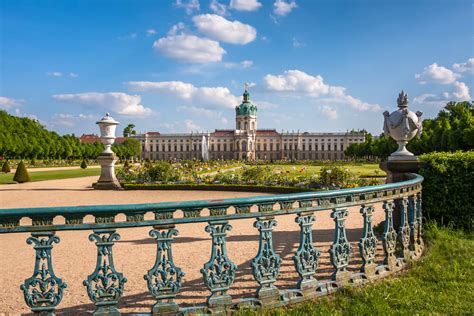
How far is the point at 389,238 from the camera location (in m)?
4.26

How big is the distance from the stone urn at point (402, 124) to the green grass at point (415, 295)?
1.98 m

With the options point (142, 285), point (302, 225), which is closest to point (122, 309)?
point (142, 285)

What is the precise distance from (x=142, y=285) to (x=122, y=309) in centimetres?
80

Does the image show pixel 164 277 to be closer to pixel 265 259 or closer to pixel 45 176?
pixel 265 259

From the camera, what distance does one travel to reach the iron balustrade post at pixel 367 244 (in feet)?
12.7

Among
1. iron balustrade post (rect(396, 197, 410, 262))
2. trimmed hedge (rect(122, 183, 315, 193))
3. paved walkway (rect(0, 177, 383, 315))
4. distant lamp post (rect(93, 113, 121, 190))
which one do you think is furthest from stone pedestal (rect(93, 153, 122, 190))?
iron balustrade post (rect(396, 197, 410, 262))

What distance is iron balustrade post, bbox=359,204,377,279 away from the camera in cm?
387

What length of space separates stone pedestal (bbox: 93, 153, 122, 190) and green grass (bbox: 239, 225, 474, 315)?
16502 mm

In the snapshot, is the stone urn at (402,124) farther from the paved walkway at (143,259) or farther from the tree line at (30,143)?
the tree line at (30,143)

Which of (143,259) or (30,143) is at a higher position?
(30,143)

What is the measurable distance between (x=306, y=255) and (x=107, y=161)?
1741 centimetres

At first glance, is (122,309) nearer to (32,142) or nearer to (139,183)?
(139,183)

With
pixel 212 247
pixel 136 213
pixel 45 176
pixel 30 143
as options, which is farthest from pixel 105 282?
pixel 30 143

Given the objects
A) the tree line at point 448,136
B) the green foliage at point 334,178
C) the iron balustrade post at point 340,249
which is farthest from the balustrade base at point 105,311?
the tree line at point 448,136
